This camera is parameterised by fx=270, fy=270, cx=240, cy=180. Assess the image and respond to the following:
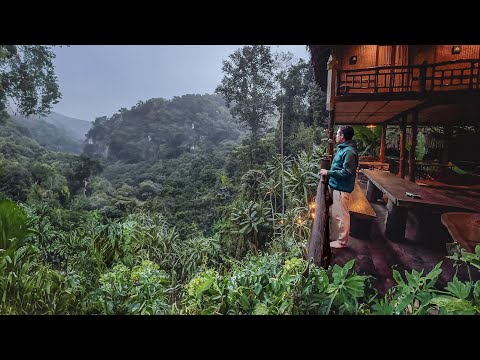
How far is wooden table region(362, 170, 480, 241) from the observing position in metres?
2.38

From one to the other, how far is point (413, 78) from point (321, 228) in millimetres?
1592

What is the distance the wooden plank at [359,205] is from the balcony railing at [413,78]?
92 cm

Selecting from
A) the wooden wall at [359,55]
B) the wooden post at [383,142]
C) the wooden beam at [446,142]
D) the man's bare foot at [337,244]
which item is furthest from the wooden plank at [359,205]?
the wooden wall at [359,55]

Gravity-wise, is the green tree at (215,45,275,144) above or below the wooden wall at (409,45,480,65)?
below

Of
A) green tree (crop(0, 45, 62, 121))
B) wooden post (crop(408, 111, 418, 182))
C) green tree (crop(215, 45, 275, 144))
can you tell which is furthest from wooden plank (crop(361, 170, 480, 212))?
green tree (crop(0, 45, 62, 121))

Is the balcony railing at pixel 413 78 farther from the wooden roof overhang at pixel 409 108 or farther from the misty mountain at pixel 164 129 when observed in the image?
the misty mountain at pixel 164 129

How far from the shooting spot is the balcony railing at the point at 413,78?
2326 millimetres

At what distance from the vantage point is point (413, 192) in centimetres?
251

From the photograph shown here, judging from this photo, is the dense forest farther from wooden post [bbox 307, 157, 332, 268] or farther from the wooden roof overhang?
the wooden roof overhang

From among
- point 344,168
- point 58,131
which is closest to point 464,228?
point 344,168

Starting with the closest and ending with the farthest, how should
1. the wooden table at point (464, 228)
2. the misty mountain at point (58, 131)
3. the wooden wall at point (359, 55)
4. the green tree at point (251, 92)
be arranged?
the wooden table at point (464, 228)
the wooden wall at point (359, 55)
the green tree at point (251, 92)
the misty mountain at point (58, 131)

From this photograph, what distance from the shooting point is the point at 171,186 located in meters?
2.88

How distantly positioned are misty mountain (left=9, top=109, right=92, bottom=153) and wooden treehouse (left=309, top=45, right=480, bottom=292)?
2.52 meters

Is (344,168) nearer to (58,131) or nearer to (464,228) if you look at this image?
(464,228)
